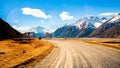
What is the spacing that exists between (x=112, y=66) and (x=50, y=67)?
4.95 metres

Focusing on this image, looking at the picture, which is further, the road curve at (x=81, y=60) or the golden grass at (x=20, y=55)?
the golden grass at (x=20, y=55)

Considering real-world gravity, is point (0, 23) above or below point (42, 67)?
above

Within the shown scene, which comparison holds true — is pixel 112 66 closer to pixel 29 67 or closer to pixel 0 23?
pixel 29 67

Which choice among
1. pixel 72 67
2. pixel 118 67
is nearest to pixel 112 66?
pixel 118 67

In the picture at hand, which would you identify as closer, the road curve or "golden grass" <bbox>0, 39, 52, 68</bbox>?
the road curve

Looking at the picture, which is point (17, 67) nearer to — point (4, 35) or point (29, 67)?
point (29, 67)

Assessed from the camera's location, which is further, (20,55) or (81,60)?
(20,55)

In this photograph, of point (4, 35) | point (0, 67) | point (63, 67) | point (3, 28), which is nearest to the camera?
point (63, 67)

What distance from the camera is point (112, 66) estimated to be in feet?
50.3

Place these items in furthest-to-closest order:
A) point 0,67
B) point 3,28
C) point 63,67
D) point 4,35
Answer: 1. point 3,28
2. point 4,35
3. point 0,67
4. point 63,67

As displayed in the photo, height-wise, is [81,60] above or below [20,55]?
below

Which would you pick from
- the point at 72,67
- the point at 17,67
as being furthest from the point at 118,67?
the point at 17,67

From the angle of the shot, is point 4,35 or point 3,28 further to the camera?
point 3,28

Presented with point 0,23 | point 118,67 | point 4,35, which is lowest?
point 118,67
